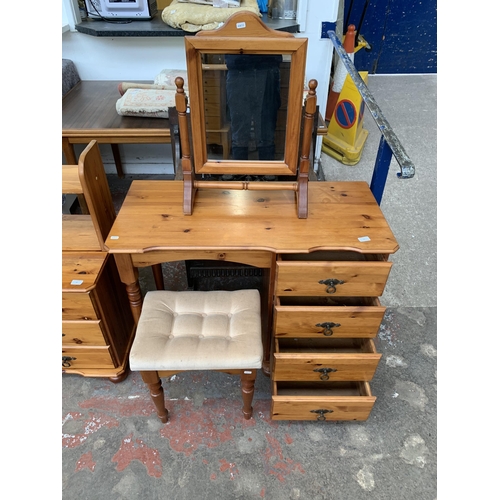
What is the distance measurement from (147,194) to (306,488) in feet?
3.59

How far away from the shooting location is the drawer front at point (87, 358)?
4.49 feet

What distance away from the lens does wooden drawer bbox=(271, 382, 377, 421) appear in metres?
1.23


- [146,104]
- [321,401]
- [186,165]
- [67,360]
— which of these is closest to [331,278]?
[321,401]

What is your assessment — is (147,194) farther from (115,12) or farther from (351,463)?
(115,12)

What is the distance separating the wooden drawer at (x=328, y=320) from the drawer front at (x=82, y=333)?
619 mm

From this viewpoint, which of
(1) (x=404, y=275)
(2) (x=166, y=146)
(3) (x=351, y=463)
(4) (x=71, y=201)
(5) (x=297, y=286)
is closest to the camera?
(5) (x=297, y=286)

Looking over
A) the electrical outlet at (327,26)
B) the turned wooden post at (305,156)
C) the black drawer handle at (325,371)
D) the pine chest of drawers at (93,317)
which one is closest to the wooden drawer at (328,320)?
the black drawer handle at (325,371)

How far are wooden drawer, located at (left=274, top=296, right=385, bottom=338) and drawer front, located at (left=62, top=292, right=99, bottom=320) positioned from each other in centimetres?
61

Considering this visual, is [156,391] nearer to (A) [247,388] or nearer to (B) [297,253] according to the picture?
(A) [247,388]

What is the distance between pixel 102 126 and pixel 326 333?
5.05 feet

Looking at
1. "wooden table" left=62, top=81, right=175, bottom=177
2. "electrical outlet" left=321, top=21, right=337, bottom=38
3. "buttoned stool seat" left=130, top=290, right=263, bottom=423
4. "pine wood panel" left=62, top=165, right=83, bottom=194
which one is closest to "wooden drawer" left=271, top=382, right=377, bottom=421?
"buttoned stool seat" left=130, top=290, right=263, bottom=423

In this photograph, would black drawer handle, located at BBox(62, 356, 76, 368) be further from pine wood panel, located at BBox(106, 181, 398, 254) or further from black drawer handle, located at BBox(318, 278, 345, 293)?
black drawer handle, located at BBox(318, 278, 345, 293)

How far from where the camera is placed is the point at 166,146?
101 inches

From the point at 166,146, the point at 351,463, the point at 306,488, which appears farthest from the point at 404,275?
the point at 166,146
